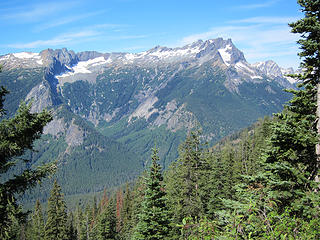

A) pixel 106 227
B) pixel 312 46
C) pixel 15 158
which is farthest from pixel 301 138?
pixel 106 227

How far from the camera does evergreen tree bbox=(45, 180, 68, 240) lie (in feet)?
163

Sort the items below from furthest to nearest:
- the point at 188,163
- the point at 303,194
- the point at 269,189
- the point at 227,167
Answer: the point at 227,167 < the point at 188,163 < the point at 269,189 < the point at 303,194

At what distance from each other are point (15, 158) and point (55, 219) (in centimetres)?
4229

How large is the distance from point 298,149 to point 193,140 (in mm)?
23528

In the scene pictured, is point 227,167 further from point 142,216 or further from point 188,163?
point 142,216

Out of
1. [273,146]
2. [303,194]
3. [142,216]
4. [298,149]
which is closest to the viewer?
[303,194]

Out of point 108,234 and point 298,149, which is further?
point 108,234

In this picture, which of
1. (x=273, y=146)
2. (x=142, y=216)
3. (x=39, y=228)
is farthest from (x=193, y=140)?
(x=39, y=228)

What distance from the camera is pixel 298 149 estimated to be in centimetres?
1280

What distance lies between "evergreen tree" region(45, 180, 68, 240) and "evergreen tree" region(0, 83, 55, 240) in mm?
38853

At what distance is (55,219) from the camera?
50312 millimetres

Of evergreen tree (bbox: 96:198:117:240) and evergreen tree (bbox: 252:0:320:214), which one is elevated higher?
evergreen tree (bbox: 252:0:320:214)

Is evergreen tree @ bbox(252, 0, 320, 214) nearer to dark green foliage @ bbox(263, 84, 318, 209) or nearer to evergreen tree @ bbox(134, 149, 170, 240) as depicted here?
dark green foliage @ bbox(263, 84, 318, 209)

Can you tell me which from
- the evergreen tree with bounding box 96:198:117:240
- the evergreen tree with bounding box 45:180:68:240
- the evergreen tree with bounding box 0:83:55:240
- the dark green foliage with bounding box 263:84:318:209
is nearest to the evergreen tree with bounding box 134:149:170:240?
the evergreen tree with bounding box 0:83:55:240
